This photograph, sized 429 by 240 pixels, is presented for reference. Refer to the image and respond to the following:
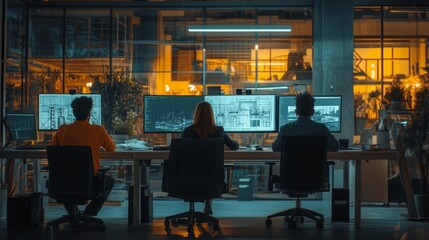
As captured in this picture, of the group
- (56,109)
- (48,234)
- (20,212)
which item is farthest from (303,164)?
(56,109)

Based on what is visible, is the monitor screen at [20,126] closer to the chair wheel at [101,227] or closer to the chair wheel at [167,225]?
the chair wheel at [101,227]

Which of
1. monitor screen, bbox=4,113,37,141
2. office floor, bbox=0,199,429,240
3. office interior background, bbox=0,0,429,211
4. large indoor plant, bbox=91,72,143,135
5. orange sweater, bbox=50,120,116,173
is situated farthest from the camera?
office interior background, bbox=0,0,429,211

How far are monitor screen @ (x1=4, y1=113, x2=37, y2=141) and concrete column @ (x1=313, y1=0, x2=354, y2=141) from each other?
4.42 metres

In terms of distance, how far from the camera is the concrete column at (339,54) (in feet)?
35.0

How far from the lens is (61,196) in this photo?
22.3 feet

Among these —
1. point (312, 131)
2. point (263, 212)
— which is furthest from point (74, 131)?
point (263, 212)

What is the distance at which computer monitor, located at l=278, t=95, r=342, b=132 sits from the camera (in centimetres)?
828

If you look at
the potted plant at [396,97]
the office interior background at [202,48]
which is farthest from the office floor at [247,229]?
the office interior background at [202,48]

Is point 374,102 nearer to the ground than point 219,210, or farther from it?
farther from it

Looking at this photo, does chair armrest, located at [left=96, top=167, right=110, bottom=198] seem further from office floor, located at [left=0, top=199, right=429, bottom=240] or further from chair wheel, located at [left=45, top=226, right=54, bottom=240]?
chair wheel, located at [left=45, top=226, right=54, bottom=240]

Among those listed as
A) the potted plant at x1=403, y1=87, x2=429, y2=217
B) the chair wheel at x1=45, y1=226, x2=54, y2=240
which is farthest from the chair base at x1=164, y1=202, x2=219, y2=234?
the potted plant at x1=403, y1=87, x2=429, y2=217

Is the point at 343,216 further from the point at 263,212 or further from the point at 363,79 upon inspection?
the point at 363,79

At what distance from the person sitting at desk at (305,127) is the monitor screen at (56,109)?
93.9 inches

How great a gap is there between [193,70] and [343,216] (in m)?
4.07
